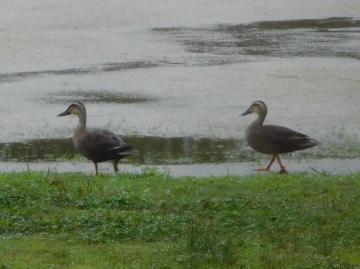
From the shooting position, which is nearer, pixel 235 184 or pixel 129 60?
pixel 235 184

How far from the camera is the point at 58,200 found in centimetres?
958

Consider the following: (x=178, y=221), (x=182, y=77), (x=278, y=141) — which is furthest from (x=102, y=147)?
(x=182, y=77)

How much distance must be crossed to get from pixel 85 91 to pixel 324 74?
4.20 metres

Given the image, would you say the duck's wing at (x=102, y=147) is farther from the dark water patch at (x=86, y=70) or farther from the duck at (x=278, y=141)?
the dark water patch at (x=86, y=70)

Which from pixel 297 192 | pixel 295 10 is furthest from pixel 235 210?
pixel 295 10

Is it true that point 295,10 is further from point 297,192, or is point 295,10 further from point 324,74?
point 297,192

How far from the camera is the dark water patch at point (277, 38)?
779 inches

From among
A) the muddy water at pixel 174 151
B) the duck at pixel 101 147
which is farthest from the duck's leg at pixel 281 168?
the duck at pixel 101 147

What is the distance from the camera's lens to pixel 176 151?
12.9m

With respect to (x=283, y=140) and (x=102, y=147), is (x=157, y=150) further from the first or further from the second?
(x=283, y=140)

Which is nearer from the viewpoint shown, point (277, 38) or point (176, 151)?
point (176, 151)

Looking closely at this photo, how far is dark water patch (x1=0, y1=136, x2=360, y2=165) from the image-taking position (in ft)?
41.1

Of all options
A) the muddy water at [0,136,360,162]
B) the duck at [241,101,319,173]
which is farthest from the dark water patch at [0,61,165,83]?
the duck at [241,101,319,173]

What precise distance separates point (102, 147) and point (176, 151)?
1.57 metres
